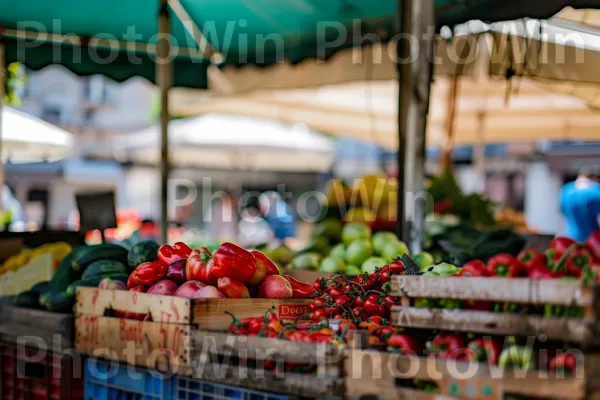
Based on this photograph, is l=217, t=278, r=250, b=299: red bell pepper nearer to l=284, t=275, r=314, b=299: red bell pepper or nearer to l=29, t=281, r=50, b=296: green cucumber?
l=284, t=275, r=314, b=299: red bell pepper

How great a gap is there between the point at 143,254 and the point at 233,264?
77 cm

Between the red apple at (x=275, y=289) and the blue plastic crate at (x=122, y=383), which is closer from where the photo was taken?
the blue plastic crate at (x=122, y=383)

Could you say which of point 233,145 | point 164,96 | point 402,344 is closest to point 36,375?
point 402,344

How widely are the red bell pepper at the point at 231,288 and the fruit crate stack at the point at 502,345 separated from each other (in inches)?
31.7

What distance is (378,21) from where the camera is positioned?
6.17m

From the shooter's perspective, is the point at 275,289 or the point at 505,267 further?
the point at 275,289

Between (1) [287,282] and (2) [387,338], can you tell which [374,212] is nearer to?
(1) [287,282]

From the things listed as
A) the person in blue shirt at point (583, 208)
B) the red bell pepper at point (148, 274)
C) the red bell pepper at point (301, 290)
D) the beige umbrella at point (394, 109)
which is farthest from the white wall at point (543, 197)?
the red bell pepper at point (148, 274)

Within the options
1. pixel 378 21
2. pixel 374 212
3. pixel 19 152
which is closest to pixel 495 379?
pixel 378 21

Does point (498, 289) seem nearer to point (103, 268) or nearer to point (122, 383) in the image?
point (122, 383)

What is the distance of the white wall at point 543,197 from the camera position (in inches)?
734

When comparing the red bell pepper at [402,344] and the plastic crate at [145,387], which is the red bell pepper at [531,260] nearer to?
the red bell pepper at [402,344]

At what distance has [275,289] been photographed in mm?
3180

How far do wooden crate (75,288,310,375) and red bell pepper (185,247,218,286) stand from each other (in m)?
0.23
